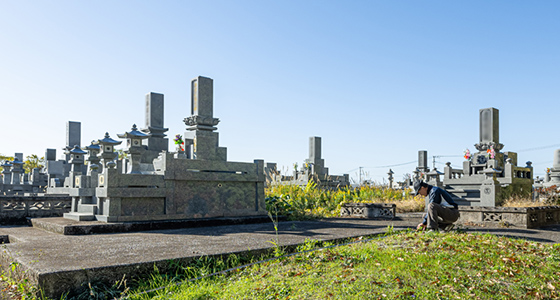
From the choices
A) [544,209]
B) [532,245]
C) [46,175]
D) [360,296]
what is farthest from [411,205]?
[46,175]

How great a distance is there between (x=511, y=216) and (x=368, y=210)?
11.9 feet

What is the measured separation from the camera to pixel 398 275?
462 cm

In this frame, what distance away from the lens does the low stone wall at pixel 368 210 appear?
11672mm

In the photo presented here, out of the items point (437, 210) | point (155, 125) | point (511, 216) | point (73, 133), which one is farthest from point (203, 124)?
point (73, 133)

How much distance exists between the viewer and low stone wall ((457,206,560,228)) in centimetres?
954

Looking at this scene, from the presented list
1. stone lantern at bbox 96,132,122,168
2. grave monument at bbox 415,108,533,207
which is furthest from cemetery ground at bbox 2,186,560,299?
grave monument at bbox 415,108,533,207

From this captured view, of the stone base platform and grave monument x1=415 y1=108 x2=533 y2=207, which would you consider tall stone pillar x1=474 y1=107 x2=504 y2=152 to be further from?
the stone base platform

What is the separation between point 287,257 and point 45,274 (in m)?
2.85

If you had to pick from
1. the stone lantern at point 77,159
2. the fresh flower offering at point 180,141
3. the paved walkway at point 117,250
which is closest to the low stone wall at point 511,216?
the paved walkway at point 117,250

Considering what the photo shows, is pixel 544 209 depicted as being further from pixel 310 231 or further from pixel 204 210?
pixel 204 210

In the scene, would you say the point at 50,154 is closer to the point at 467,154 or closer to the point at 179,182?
the point at 179,182

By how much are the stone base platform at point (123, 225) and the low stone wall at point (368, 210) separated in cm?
313

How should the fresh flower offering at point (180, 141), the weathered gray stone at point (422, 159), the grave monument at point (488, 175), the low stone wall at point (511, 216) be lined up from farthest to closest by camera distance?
the weathered gray stone at point (422, 159)
the grave monument at point (488, 175)
the fresh flower offering at point (180, 141)
the low stone wall at point (511, 216)

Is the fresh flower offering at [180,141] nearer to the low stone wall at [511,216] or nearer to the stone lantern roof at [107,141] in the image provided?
the stone lantern roof at [107,141]
